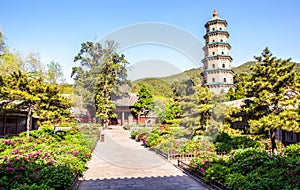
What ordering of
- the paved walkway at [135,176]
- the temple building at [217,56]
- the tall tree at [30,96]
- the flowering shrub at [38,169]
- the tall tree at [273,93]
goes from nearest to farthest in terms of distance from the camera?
1. the flowering shrub at [38,169]
2. the paved walkway at [135,176]
3. the tall tree at [273,93]
4. the tall tree at [30,96]
5. the temple building at [217,56]

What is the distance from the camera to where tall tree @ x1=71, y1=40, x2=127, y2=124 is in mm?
30578

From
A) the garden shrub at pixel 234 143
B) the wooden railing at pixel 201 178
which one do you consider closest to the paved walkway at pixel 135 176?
the wooden railing at pixel 201 178

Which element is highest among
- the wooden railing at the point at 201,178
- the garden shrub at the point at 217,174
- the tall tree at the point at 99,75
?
the tall tree at the point at 99,75

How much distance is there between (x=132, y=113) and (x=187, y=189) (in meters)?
28.9

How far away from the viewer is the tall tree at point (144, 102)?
34259mm

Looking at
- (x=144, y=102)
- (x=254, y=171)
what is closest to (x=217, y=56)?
(x=144, y=102)

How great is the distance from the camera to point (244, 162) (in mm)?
7996

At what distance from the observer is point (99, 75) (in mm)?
30109

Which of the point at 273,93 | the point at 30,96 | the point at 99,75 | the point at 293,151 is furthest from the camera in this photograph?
the point at 99,75

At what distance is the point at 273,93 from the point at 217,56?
20622 millimetres

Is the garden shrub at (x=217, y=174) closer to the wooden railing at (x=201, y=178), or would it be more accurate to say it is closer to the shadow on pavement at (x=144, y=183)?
the wooden railing at (x=201, y=178)

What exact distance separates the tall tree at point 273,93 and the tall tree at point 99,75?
20357 mm

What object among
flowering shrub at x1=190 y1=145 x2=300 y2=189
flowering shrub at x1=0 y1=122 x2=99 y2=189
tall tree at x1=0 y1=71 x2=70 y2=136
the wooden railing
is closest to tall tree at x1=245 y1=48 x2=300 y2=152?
flowering shrub at x1=190 y1=145 x2=300 y2=189

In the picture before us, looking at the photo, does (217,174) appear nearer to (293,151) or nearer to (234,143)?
(293,151)
